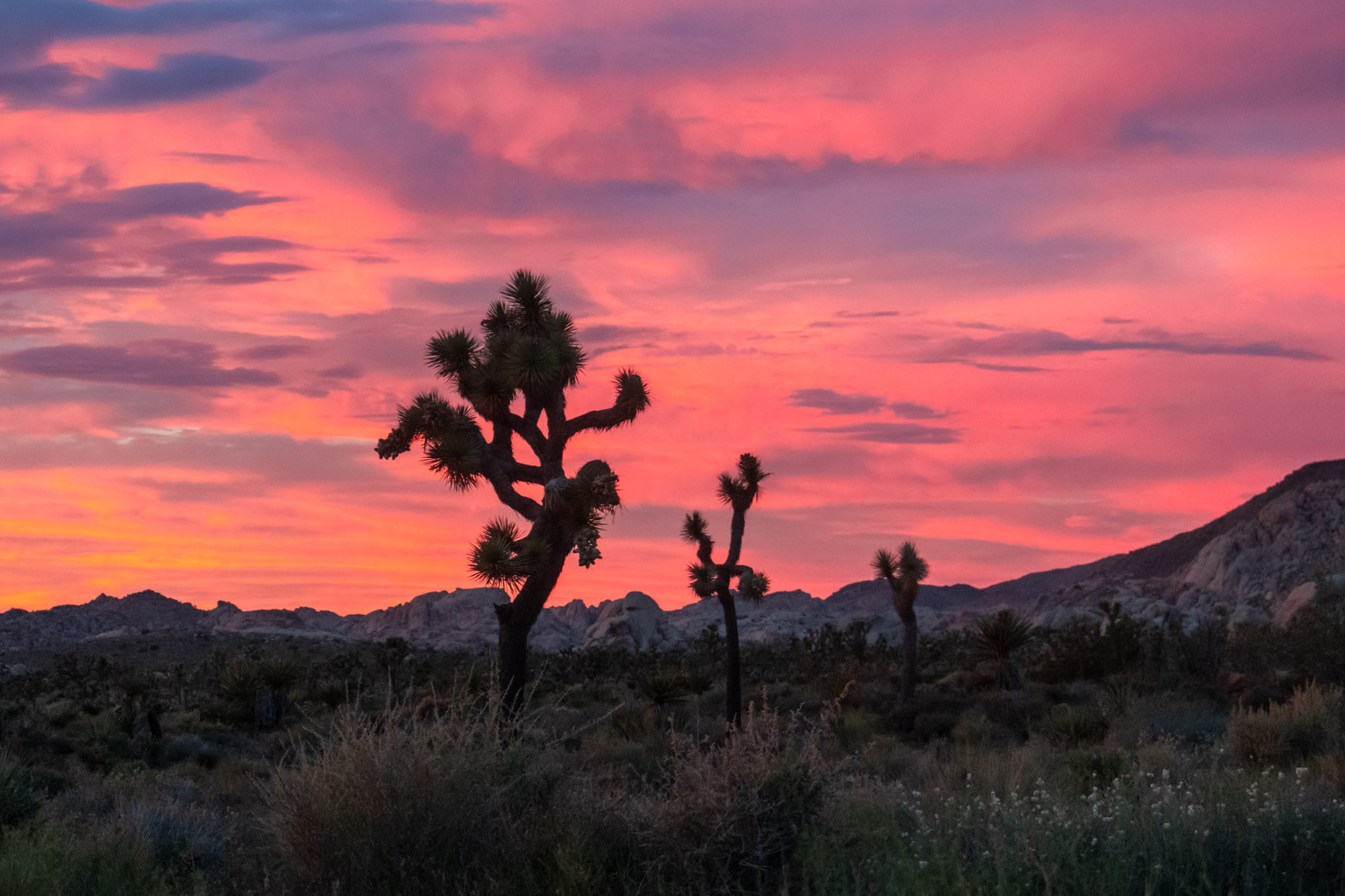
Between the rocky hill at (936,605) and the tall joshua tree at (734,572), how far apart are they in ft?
167

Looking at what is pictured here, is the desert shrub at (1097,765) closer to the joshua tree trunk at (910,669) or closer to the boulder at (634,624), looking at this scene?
the joshua tree trunk at (910,669)

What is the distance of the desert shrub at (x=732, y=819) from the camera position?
9.61 meters

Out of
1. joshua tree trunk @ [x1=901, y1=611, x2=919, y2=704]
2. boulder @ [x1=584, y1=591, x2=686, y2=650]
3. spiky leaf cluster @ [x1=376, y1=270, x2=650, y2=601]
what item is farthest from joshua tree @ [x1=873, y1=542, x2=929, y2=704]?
boulder @ [x1=584, y1=591, x2=686, y2=650]

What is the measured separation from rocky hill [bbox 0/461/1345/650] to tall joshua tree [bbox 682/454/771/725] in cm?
5102

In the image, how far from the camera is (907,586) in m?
32.6

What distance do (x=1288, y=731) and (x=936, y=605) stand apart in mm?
166925

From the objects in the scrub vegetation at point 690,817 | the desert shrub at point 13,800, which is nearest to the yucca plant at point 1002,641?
the scrub vegetation at point 690,817

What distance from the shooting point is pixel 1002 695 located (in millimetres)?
32500

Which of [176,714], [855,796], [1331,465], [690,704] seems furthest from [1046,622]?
[855,796]

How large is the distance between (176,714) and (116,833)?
69.3 feet

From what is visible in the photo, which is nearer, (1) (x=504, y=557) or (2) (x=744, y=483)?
(1) (x=504, y=557)

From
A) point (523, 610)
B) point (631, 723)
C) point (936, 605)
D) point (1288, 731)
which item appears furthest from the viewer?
point (936, 605)

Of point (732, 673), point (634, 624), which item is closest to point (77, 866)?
point (732, 673)

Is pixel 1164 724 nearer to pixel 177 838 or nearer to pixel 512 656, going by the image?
pixel 512 656
